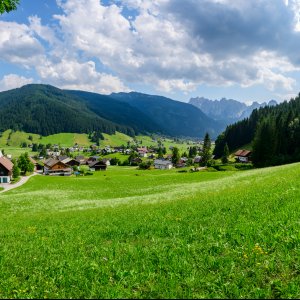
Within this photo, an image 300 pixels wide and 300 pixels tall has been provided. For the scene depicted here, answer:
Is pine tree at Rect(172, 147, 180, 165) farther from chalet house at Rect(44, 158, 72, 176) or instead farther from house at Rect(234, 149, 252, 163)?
chalet house at Rect(44, 158, 72, 176)

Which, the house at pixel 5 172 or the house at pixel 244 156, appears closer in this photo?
the house at pixel 5 172

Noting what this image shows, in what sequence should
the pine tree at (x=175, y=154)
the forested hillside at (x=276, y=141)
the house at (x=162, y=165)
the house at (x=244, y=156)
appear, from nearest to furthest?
the forested hillside at (x=276, y=141)
the house at (x=244, y=156)
the pine tree at (x=175, y=154)
the house at (x=162, y=165)

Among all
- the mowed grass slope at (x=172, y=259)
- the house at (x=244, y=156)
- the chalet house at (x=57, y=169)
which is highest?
the house at (x=244, y=156)

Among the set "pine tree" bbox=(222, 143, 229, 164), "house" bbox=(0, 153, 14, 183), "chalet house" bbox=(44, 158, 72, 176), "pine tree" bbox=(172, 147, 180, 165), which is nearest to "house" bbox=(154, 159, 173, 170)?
"pine tree" bbox=(172, 147, 180, 165)

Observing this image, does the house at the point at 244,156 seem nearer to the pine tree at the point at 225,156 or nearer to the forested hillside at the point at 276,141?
the pine tree at the point at 225,156

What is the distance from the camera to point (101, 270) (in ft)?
30.1

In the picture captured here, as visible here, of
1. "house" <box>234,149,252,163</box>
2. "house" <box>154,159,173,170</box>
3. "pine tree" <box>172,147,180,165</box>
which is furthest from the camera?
"house" <box>154,159,173,170</box>

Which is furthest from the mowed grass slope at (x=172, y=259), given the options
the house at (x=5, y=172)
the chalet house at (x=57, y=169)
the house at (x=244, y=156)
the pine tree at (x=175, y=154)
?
the pine tree at (x=175, y=154)

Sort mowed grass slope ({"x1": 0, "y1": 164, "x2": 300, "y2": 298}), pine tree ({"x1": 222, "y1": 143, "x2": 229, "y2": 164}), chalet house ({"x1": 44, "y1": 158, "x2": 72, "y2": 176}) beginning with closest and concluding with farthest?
mowed grass slope ({"x1": 0, "y1": 164, "x2": 300, "y2": 298}) < pine tree ({"x1": 222, "y1": 143, "x2": 229, "y2": 164}) < chalet house ({"x1": 44, "y1": 158, "x2": 72, "y2": 176})

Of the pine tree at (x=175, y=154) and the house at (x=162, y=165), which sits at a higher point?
the pine tree at (x=175, y=154)

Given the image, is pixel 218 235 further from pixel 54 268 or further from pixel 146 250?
pixel 54 268

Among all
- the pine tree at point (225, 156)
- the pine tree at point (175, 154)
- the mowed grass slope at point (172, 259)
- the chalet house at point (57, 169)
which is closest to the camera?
the mowed grass slope at point (172, 259)

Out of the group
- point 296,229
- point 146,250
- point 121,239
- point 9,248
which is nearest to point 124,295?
point 146,250

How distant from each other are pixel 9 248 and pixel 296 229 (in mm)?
12104
